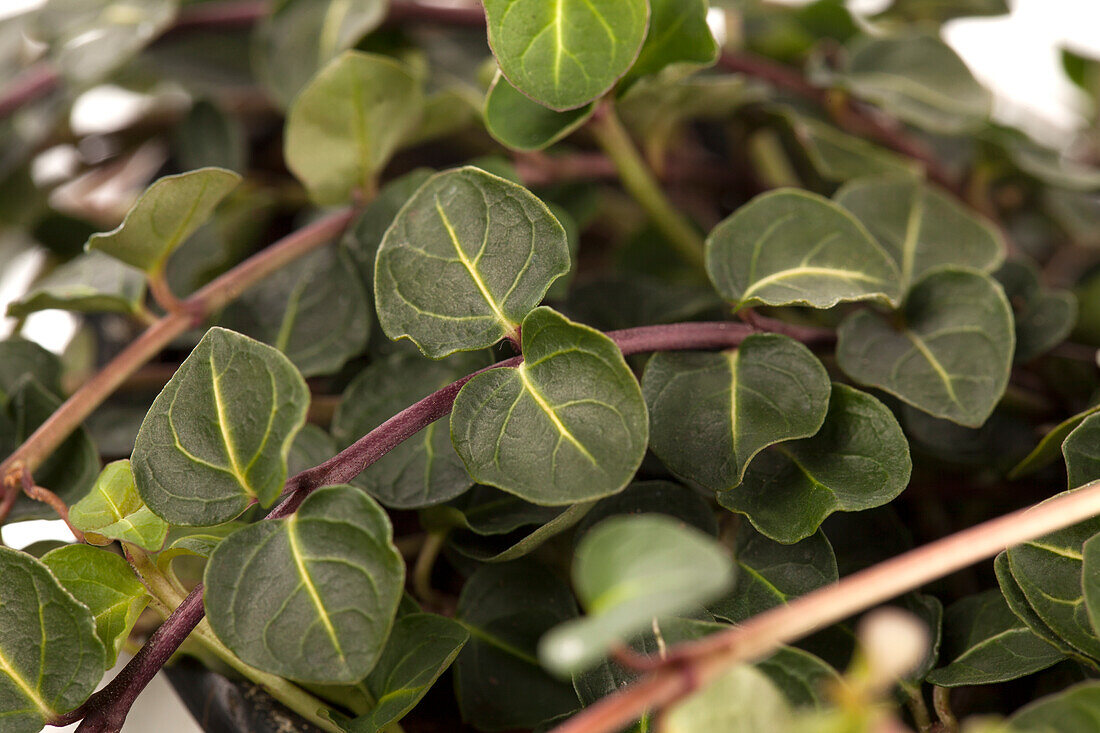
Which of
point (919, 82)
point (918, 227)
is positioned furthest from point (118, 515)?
point (919, 82)

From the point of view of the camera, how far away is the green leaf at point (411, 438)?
1.08 ft

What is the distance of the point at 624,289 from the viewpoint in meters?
0.44

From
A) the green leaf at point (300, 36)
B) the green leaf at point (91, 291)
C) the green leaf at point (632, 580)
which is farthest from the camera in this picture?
the green leaf at point (300, 36)

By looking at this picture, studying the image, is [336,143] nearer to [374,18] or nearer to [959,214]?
[374,18]

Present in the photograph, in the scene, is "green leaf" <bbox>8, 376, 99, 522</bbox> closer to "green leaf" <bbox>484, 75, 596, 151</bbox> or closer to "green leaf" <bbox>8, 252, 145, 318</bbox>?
"green leaf" <bbox>8, 252, 145, 318</bbox>

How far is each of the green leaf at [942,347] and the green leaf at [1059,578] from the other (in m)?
0.06

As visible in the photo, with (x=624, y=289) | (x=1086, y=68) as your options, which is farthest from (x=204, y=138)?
(x=1086, y=68)

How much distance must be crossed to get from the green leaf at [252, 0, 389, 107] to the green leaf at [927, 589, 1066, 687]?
396 millimetres

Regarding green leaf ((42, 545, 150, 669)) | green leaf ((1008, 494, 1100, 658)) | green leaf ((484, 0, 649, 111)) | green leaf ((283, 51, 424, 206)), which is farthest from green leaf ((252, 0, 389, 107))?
green leaf ((1008, 494, 1100, 658))

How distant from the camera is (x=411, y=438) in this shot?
349mm

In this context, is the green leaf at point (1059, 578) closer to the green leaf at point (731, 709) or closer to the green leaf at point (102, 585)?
the green leaf at point (731, 709)

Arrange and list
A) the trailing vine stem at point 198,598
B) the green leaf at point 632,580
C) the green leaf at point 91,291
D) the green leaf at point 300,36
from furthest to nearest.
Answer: the green leaf at point 300,36 → the green leaf at point 91,291 → the trailing vine stem at point 198,598 → the green leaf at point 632,580

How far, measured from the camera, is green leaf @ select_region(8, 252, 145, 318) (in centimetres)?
38

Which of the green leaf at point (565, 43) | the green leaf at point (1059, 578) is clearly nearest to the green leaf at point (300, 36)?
the green leaf at point (565, 43)
